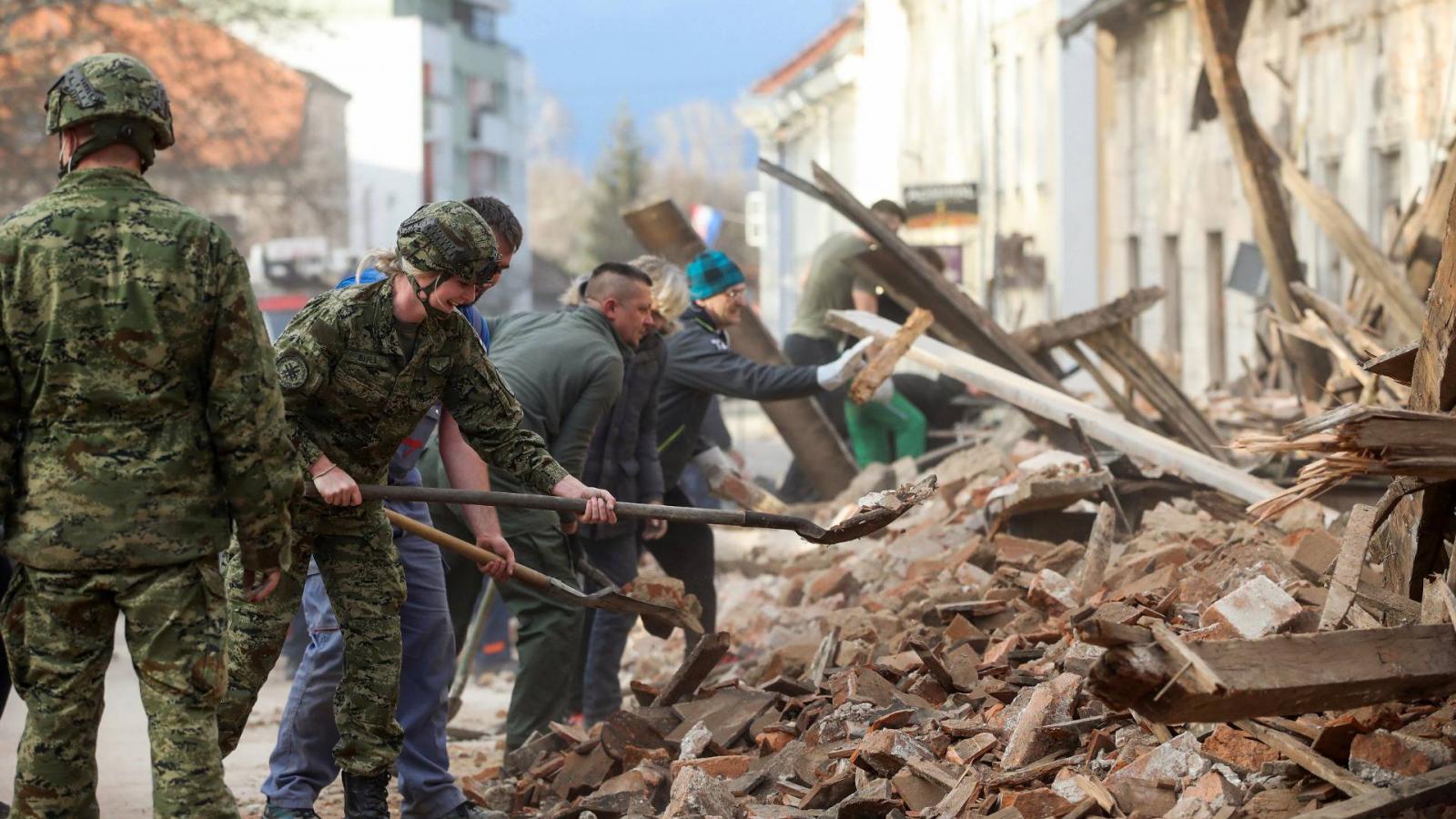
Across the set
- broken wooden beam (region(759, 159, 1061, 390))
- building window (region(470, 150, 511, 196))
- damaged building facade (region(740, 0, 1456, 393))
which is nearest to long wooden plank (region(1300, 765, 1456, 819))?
broken wooden beam (region(759, 159, 1061, 390))

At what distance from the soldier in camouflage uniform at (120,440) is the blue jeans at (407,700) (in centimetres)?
143

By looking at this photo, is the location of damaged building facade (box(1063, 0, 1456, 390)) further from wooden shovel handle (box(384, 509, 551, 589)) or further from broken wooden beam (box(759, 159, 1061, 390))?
wooden shovel handle (box(384, 509, 551, 589))

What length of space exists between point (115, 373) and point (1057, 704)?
2.87 m

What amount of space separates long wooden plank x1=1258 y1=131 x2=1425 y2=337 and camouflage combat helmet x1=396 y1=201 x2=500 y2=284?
6.85 m

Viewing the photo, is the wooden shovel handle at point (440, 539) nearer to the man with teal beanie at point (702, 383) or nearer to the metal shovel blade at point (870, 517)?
the metal shovel blade at point (870, 517)

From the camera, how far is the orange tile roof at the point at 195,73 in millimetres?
32469

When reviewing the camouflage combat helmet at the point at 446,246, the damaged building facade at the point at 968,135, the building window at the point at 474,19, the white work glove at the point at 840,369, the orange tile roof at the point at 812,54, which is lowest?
the white work glove at the point at 840,369

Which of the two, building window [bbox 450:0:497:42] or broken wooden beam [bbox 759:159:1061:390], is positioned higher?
building window [bbox 450:0:497:42]

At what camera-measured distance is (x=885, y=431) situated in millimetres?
13234

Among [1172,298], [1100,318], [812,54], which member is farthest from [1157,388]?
[812,54]

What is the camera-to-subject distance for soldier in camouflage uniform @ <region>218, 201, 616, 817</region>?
17.3 ft

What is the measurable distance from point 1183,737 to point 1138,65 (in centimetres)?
2082

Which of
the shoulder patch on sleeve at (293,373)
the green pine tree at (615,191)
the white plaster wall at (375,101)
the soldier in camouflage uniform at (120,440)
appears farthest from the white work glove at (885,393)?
the green pine tree at (615,191)

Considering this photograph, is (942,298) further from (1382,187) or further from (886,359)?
(1382,187)
